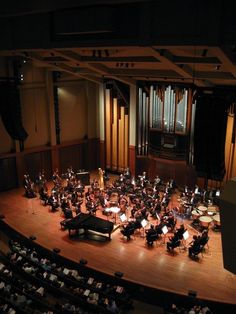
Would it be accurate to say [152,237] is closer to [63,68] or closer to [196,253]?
[196,253]

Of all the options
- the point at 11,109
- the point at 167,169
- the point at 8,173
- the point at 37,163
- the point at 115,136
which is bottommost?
the point at 8,173

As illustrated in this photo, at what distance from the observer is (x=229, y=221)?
3.58m

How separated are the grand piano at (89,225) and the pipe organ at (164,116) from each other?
166 inches

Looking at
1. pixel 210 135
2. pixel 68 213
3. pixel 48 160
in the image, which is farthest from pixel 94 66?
pixel 210 135

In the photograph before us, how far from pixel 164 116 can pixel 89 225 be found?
5008mm

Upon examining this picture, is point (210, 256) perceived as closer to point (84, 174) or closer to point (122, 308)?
point (122, 308)

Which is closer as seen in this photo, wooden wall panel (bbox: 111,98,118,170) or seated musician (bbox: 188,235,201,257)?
seated musician (bbox: 188,235,201,257)

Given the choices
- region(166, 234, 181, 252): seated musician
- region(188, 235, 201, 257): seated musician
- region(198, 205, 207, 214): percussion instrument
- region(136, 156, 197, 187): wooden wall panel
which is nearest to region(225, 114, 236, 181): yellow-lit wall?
region(136, 156, 197, 187): wooden wall panel

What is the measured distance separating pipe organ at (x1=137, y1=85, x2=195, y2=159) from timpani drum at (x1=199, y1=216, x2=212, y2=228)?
313cm

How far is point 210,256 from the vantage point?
895 centimetres

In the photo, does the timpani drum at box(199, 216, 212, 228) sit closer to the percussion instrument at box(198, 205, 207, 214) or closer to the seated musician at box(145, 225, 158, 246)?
the percussion instrument at box(198, 205, 207, 214)

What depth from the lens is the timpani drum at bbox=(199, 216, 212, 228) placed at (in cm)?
978

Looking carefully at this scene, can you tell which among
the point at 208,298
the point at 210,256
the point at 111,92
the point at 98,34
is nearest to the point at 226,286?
the point at 208,298

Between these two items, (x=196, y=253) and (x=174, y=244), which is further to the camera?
(x=174, y=244)
